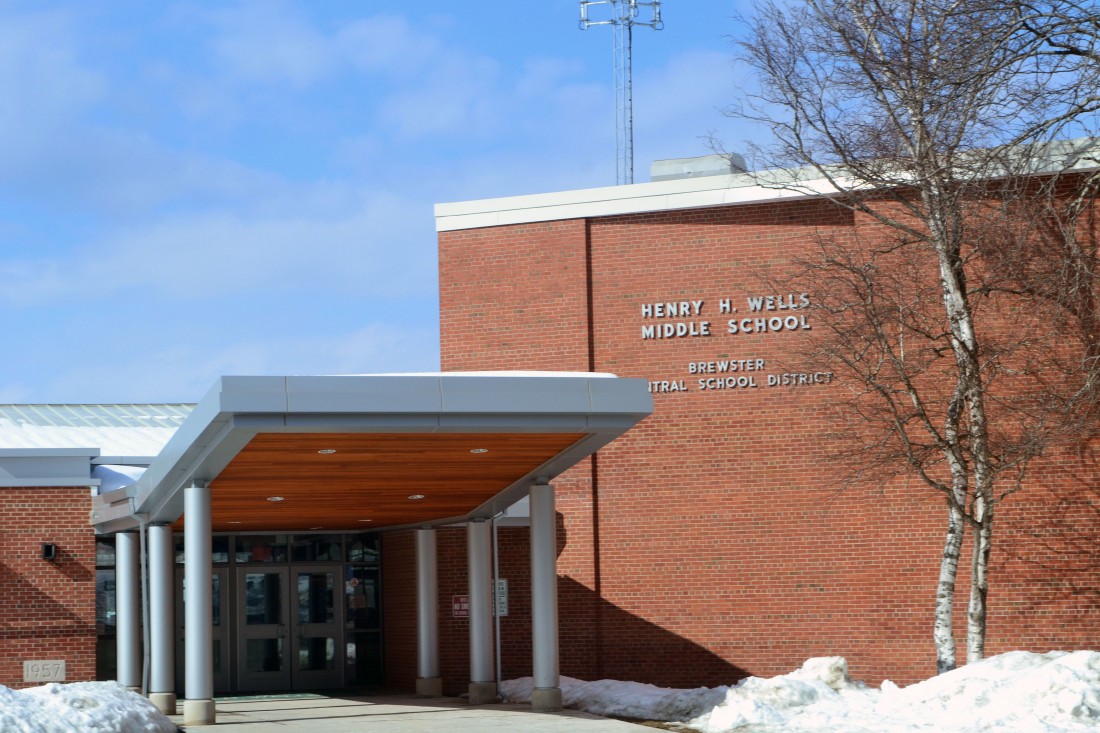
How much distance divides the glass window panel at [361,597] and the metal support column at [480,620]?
547cm

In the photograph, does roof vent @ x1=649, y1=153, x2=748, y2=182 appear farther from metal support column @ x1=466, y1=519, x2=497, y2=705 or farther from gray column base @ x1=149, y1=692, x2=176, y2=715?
gray column base @ x1=149, y1=692, x2=176, y2=715

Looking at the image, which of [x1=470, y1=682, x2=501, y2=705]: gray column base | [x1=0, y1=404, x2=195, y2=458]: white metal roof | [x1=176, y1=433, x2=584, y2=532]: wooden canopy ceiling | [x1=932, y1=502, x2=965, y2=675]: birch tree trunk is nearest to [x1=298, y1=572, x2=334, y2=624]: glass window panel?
[x1=176, y1=433, x2=584, y2=532]: wooden canopy ceiling

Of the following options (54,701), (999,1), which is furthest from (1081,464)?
(54,701)

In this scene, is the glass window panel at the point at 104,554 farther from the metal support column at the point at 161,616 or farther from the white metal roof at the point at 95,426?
the metal support column at the point at 161,616

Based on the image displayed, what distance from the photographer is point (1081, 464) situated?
70.2ft

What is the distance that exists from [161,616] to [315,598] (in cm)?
738

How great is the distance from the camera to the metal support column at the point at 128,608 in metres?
23.0

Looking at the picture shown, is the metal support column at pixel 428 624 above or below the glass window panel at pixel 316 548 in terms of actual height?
below

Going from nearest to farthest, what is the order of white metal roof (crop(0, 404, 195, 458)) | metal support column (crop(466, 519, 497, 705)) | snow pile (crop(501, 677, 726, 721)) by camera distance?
snow pile (crop(501, 677, 726, 721)) < metal support column (crop(466, 519, 497, 705)) < white metal roof (crop(0, 404, 195, 458))

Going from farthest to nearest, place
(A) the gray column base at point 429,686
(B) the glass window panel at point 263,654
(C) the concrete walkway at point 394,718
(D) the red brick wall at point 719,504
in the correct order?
(B) the glass window panel at point 263,654 < (A) the gray column base at point 429,686 < (D) the red brick wall at point 719,504 < (C) the concrete walkway at point 394,718

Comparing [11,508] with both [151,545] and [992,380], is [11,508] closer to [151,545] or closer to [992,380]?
[151,545]

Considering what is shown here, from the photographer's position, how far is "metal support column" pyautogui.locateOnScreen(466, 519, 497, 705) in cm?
2206

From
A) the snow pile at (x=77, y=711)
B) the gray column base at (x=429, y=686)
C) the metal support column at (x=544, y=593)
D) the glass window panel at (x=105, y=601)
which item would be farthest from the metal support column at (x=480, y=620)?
the glass window panel at (x=105, y=601)

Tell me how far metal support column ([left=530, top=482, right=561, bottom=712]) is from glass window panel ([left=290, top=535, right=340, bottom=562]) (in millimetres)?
8327
